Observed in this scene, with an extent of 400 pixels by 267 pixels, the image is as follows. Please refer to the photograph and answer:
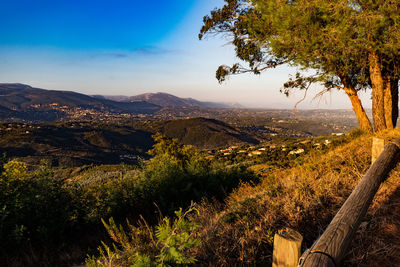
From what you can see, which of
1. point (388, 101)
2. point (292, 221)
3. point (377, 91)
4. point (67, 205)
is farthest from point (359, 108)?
point (67, 205)

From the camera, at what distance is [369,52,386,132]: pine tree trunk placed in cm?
836

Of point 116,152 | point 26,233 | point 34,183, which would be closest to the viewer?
point 26,233

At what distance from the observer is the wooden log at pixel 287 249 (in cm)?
153

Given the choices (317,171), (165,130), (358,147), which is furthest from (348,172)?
(165,130)

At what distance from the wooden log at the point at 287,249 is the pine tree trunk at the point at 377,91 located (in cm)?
950

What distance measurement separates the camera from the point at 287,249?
1.58 metres

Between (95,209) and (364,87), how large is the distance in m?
14.7

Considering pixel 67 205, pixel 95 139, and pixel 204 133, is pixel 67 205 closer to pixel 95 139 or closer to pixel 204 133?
pixel 95 139

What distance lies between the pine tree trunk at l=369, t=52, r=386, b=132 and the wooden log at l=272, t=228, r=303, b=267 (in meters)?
9.50

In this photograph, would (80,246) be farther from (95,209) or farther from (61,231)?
(95,209)

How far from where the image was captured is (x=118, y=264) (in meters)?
2.47

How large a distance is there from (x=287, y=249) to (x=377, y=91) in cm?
1053

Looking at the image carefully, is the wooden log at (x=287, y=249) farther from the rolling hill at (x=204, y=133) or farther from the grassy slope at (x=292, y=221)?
the rolling hill at (x=204, y=133)

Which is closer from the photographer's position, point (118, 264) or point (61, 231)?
point (118, 264)
